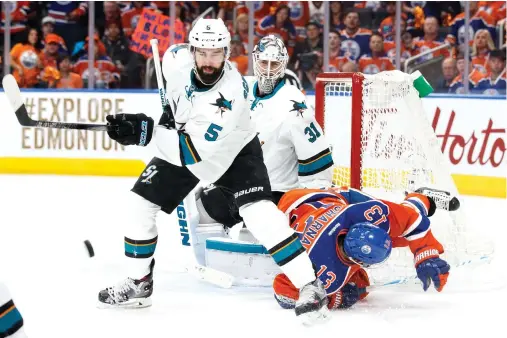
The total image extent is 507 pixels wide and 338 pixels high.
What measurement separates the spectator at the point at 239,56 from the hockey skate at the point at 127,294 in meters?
4.45

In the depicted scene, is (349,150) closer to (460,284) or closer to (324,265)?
(460,284)

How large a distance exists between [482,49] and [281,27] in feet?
5.16

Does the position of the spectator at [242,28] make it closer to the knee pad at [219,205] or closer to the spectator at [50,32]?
the spectator at [50,32]

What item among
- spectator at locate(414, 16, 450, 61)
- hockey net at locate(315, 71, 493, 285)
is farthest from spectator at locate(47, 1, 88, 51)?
hockey net at locate(315, 71, 493, 285)

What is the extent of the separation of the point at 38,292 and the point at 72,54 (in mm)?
4785

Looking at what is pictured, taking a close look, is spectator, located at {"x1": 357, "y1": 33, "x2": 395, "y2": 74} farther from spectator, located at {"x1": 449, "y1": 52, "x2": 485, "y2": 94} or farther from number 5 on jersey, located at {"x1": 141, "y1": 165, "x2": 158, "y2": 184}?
number 5 on jersey, located at {"x1": 141, "y1": 165, "x2": 158, "y2": 184}

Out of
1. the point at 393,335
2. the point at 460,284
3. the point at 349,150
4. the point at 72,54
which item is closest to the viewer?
the point at 393,335

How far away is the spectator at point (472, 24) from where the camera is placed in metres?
7.30

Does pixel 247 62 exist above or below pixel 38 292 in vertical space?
above

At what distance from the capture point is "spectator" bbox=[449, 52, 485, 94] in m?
7.26

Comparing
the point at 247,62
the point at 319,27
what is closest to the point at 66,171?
the point at 247,62

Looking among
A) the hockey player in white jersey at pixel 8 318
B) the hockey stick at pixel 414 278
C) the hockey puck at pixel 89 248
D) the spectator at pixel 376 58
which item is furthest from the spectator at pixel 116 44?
the hockey player in white jersey at pixel 8 318

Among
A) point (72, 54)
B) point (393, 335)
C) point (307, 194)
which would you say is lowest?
point (393, 335)

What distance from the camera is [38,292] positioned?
3723 millimetres
